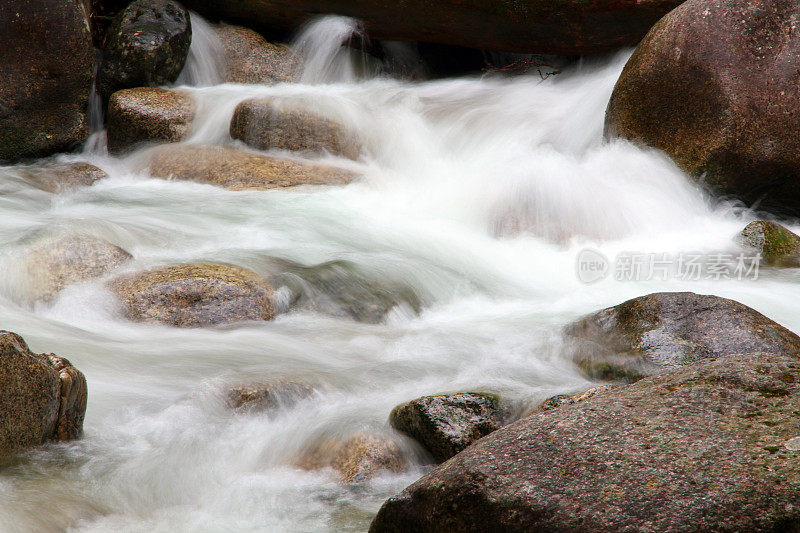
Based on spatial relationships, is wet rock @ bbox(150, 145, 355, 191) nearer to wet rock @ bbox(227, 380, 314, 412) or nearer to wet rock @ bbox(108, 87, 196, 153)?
wet rock @ bbox(108, 87, 196, 153)

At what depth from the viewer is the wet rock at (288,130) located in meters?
8.20

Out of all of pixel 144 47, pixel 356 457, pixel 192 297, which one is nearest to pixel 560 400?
pixel 356 457

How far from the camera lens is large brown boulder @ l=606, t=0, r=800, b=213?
6.77 meters

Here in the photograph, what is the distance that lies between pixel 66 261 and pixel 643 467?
4255 mm

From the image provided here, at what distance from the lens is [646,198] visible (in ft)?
22.9

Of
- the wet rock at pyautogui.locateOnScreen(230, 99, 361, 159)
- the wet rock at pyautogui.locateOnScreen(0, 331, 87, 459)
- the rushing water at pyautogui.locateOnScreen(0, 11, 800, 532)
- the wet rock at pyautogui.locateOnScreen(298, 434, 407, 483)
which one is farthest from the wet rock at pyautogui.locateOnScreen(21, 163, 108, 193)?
the wet rock at pyautogui.locateOnScreen(298, 434, 407, 483)

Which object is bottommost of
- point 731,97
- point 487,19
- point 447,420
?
point 447,420


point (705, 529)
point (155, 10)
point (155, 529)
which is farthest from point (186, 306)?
point (155, 10)

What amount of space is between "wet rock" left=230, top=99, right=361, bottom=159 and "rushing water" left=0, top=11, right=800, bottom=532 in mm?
210

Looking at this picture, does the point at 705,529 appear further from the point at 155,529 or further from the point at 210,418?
the point at 210,418

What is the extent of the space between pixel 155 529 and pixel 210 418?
0.92 metres

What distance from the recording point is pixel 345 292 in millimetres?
5145
